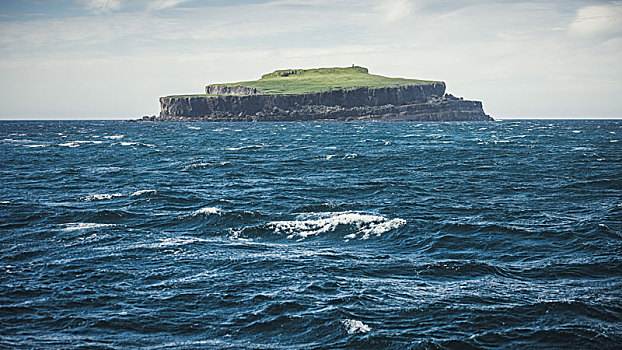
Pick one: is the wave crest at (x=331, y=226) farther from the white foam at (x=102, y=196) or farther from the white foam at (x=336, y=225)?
the white foam at (x=102, y=196)

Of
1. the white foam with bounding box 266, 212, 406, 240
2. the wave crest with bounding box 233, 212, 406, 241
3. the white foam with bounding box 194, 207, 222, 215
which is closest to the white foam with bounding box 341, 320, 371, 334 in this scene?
the wave crest with bounding box 233, 212, 406, 241

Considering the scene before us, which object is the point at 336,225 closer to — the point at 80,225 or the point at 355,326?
the point at 355,326

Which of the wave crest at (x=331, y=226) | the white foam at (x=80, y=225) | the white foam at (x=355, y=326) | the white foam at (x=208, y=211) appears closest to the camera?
the white foam at (x=355, y=326)

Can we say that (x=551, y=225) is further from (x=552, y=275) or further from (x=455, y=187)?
(x=455, y=187)

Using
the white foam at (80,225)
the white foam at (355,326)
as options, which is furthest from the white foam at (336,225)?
the white foam at (355,326)

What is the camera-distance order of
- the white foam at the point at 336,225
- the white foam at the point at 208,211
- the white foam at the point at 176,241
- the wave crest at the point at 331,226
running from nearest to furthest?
the white foam at the point at 176,241 → the wave crest at the point at 331,226 → the white foam at the point at 336,225 → the white foam at the point at 208,211

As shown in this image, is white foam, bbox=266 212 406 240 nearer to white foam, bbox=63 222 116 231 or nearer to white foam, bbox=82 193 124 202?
white foam, bbox=63 222 116 231

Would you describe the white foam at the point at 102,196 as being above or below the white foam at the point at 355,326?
above

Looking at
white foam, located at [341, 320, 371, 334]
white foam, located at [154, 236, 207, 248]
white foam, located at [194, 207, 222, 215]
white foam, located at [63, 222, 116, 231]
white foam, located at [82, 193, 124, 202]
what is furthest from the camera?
white foam, located at [82, 193, 124, 202]
